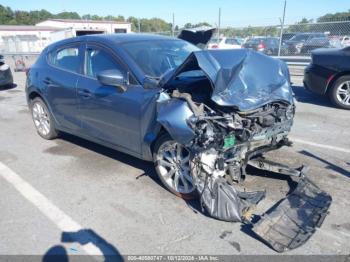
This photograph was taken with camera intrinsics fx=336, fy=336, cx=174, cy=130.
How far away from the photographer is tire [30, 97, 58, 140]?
5.74m

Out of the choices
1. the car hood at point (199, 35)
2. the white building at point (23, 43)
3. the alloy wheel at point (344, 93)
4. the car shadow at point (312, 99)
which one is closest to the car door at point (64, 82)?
the car hood at point (199, 35)

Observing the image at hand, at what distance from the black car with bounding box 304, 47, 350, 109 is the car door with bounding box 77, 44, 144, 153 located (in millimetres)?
5099

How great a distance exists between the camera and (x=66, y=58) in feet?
16.9

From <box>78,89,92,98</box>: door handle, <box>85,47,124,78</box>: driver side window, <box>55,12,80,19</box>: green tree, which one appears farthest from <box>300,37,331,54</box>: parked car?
<box>55,12,80,19</box>: green tree

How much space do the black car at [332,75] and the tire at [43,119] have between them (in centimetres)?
562

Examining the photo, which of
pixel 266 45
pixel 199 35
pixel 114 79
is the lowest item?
pixel 266 45

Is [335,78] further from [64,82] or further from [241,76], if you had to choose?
[64,82]

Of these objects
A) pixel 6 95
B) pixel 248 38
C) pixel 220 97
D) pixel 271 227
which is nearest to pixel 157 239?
pixel 271 227

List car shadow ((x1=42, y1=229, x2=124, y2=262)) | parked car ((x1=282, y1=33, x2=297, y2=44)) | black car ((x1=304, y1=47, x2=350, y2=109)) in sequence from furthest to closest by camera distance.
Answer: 1. parked car ((x1=282, y1=33, x2=297, y2=44))
2. black car ((x1=304, y1=47, x2=350, y2=109))
3. car shadow ((x1=42, y1=229, x2=124, y2=262))

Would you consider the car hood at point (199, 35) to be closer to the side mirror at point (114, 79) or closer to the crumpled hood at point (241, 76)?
the crumpled hood at point (241, 76)

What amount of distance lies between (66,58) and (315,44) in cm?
1193

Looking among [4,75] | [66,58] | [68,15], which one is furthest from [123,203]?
[68,15]

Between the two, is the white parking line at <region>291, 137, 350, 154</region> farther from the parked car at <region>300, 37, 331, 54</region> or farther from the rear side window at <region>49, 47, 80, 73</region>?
the parked car at <region>300, 37, 331, 54</region>

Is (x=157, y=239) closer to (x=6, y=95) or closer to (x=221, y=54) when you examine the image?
(x=221, y=54)
